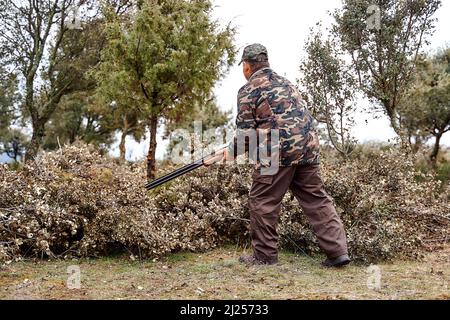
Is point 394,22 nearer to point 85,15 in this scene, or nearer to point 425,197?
point 425,197

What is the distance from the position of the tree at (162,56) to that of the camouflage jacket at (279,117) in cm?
475

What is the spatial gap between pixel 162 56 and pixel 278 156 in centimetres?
536

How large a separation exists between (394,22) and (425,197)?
22.6 ft

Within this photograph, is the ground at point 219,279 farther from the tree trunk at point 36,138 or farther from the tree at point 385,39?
the tree trunk at point 36,138

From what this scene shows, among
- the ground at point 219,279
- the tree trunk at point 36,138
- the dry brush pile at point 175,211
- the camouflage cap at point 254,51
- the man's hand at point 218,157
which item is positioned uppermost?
the tree trunk at point 36,138

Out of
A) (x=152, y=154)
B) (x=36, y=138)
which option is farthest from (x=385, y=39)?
(x=36, y=138)

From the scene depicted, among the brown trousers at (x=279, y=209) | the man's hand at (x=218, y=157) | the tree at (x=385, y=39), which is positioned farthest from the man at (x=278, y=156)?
the tree at (x=385, y=39)

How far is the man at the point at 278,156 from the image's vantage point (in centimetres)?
522

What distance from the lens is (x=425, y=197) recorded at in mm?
7902

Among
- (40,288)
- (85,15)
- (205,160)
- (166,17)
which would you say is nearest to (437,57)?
(85,15)

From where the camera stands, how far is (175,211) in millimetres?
7156

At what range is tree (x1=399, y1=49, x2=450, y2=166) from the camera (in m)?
20.0

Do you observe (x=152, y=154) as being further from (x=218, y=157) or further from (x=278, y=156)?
(x=278, y=156)

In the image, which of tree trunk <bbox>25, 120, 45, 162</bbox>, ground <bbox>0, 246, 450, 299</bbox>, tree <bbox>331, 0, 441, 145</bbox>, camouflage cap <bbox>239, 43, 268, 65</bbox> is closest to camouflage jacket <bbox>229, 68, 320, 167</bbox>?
camouflage cap <bbox>239, 43, 268, 65</bbox>
